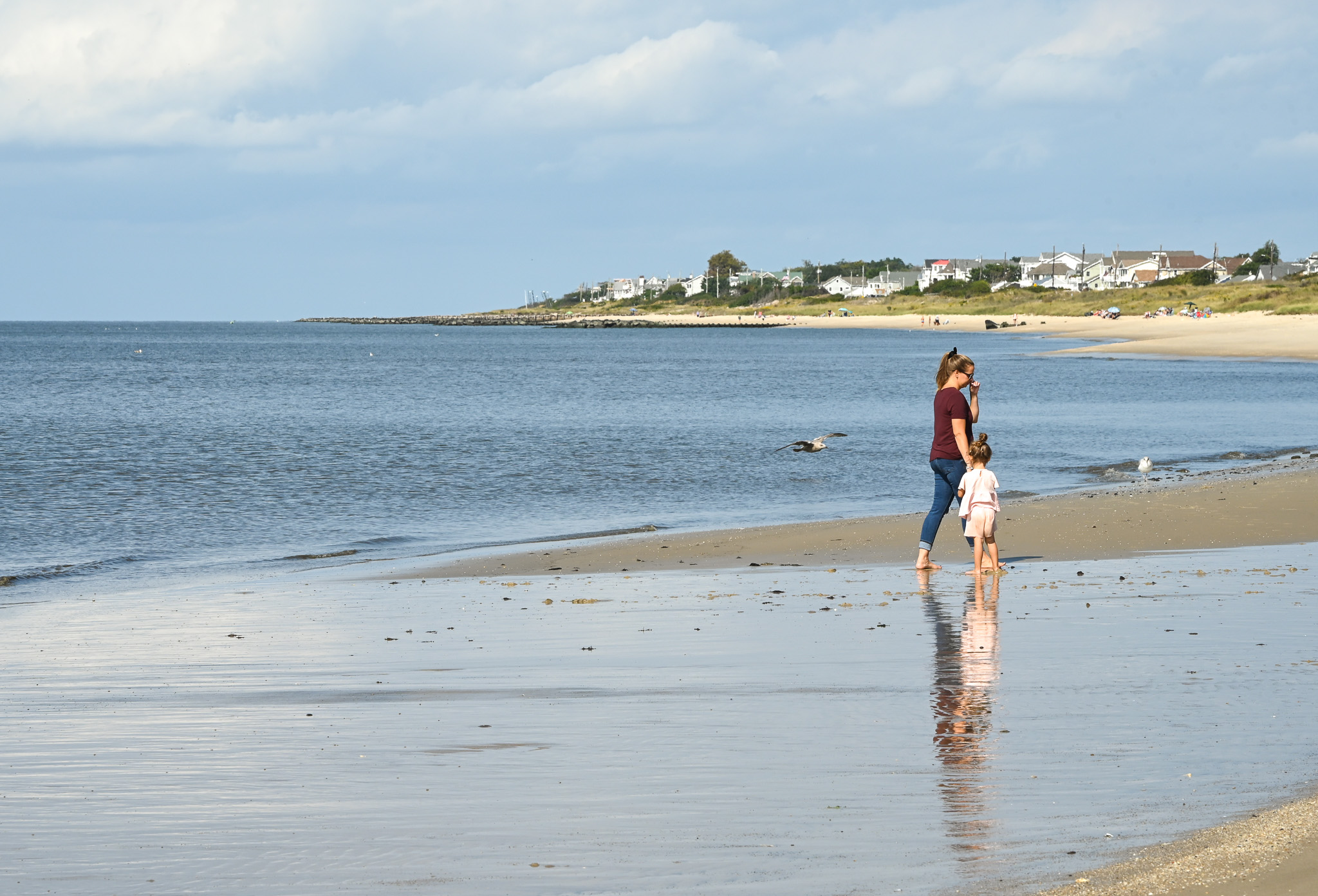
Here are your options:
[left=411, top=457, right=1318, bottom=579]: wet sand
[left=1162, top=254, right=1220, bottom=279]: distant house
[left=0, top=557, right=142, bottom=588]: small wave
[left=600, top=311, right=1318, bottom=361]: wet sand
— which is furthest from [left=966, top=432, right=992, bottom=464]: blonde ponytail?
[left=1162, top=254, right=1220, bottom=279]: distant house

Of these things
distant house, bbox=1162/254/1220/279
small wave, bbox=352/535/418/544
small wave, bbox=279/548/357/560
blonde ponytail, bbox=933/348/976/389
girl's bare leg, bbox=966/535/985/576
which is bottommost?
small wave, bbox=352/535/418/544

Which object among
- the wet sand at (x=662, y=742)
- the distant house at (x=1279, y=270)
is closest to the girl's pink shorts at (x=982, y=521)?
the wet sand at (x=662, y=742)

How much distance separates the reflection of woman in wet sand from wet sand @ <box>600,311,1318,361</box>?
209 ft

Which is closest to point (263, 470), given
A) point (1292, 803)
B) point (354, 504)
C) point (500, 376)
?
point (354, 504)

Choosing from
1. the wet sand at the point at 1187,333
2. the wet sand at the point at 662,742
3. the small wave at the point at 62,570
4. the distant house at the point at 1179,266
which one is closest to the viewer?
the wet sand at the point at 662,742

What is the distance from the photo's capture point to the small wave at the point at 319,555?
16219 mm

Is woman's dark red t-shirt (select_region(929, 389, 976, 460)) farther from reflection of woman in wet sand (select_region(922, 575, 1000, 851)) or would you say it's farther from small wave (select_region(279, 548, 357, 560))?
small wave (select_region(279, 548, 357, 560))

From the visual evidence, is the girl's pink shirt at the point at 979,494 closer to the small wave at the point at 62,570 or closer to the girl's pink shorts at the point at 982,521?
the girl's pink shorts at the point at 982,521

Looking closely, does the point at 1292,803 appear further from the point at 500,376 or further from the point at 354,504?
the point at 500,376

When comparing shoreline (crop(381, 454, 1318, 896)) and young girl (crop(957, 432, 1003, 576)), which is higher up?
young girl (crop(957, 432, 1003, 576))

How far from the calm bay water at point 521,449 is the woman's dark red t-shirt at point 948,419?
721cm

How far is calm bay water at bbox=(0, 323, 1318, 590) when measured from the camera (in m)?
19.1

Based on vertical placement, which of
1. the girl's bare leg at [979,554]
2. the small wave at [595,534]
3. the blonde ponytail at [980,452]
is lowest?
the small wave at [595,534]

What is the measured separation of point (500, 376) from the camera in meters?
75.8
